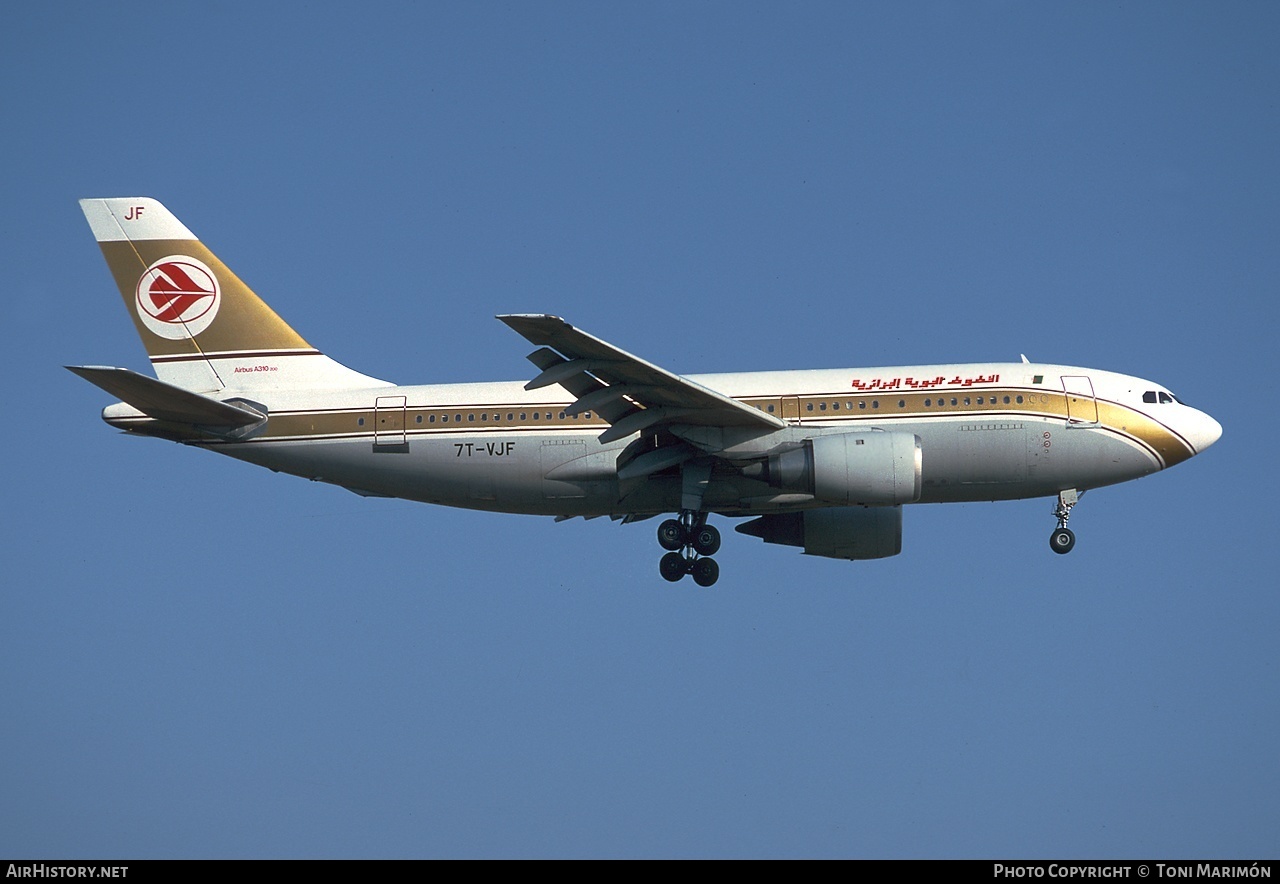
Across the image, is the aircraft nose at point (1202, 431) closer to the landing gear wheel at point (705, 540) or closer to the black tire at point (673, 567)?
the landing gear wheel at point (705, 540)

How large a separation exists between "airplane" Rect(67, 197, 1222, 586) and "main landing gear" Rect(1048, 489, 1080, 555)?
0.03 m

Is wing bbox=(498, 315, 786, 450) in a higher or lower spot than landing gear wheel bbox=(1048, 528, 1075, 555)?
higher

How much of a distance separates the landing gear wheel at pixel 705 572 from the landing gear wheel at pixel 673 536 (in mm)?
487

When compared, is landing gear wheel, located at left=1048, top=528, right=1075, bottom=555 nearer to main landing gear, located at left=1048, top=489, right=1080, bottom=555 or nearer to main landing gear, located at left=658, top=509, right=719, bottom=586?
main landing gear, located at left=1048, top=489, right=1080, bottom=555

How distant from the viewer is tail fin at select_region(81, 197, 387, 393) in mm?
36219

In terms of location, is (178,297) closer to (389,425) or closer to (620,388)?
(389,425)

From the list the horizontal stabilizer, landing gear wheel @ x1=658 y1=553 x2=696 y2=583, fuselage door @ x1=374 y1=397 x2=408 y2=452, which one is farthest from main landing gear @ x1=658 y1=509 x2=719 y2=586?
the horizontal stabilizer

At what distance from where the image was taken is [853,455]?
32156 millimetres
